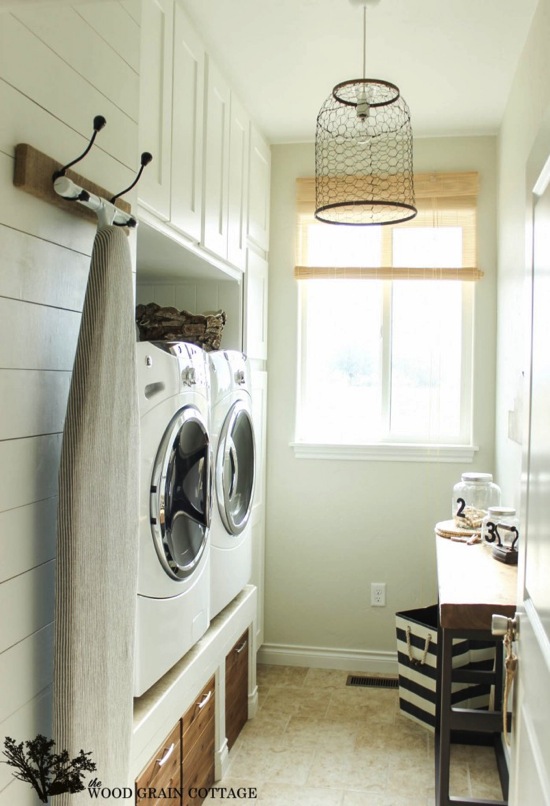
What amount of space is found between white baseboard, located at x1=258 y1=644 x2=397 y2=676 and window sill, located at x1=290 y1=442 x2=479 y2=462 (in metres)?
0.97

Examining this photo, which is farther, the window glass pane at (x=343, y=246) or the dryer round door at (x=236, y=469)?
the window glass pane at (x=343, y=246)

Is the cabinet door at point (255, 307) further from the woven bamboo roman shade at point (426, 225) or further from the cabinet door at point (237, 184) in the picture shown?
the woven bamboo roman shade at point (426, 225)

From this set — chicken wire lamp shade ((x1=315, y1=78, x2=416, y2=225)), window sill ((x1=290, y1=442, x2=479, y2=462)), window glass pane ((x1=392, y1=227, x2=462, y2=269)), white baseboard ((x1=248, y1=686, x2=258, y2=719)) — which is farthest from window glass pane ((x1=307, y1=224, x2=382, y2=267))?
white baseboard ((x1=248, y1=686, x2=258, y2=719))

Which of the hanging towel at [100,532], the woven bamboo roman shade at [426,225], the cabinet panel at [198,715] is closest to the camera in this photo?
the hanging towel at [100,532]

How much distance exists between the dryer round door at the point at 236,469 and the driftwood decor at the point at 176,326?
291 millimetres

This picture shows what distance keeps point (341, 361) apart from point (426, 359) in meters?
0.43

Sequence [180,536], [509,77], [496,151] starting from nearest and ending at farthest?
[180,536], [509,77], [496,151]

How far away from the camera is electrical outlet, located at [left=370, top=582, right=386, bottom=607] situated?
3.71m

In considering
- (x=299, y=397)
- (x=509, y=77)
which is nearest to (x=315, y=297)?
(x=299, y=397)

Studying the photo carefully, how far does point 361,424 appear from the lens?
380cm

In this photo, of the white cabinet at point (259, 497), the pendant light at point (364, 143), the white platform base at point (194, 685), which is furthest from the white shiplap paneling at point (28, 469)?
the white cabinet at point (259, 497)

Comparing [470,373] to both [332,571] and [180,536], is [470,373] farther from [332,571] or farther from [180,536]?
[180,536]

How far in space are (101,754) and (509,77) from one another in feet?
9.13

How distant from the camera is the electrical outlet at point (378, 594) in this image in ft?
12.2
